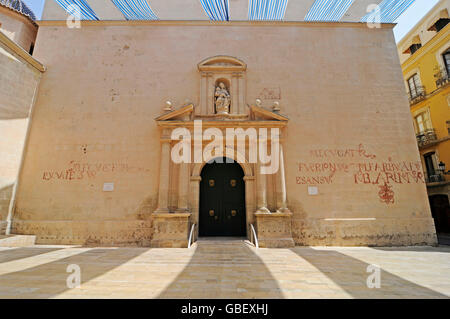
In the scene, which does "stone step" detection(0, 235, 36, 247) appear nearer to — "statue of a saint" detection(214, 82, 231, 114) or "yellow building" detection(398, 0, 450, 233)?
"statue of a saint" detection(214, 82, 231, 114)

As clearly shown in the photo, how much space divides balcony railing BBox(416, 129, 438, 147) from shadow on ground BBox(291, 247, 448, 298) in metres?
12.7

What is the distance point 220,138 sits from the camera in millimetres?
7785

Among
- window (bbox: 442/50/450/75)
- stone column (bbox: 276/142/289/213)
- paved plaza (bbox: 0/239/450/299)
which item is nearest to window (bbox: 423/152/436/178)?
window (bbox: 442/50/450/75)

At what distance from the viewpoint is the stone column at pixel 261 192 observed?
7.25m

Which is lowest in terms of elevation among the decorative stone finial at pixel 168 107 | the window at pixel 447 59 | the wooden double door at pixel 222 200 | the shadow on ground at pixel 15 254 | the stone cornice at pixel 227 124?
the shadow on ground at pixel 15 254

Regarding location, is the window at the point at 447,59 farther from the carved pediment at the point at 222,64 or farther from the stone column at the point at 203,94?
the stone column at the point at 203,94

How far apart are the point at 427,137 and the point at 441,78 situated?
3372 mm

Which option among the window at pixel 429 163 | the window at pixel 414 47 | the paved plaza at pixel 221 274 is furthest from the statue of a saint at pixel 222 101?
the window at pixel 414 47

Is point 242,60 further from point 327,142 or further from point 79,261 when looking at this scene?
point 79,261

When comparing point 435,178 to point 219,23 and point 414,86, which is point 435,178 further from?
point 219,23

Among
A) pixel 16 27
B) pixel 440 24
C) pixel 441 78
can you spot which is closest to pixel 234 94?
pixel 16 27

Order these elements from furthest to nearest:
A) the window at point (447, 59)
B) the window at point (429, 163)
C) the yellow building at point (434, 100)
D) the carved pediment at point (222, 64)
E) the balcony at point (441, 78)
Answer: the window at point (429, 163) → the window at point (447, 59) → the yellow building at point (434, 100) → the balcony at point (441, 78) → the carved pediment at point (222, 64)

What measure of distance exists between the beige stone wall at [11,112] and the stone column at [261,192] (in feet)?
27.0
